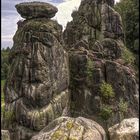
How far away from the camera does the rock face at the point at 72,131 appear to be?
7.61 metres

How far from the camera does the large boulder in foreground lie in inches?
1184

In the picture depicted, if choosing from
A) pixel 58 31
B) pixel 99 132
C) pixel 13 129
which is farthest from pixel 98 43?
pixel 99 132

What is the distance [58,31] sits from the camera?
29.9 m

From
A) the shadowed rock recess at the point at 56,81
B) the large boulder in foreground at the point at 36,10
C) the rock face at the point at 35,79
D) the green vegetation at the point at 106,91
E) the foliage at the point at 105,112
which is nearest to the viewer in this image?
the rock face at the point at 35,79

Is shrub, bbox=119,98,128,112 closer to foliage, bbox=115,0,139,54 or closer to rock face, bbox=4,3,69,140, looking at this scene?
rock face, bbox=4,3,69,140

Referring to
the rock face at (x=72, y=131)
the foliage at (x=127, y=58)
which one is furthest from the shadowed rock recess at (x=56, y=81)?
the rock face at (x=72, y=131)

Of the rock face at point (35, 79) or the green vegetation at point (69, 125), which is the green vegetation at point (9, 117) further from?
the green vegetation at point (69, 125)

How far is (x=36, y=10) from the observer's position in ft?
98.9

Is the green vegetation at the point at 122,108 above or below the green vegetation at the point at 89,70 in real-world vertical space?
below

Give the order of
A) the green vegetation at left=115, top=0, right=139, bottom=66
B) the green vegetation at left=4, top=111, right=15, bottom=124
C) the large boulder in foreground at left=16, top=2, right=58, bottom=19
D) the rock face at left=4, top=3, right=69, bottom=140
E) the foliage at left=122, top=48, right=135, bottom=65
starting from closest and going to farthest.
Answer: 1. the rock face at left=4, top=3, right=69, bottom=140
2. the green vegetation at left=4, top=111, right=15, bottom=124
3. the large boulder in foreground at left=16, top=2, right=58, bottom=19
4. the foliage at left=122, top=48, right=135, bottom=65
5. the green vegetation at left=115, top=0, right=139, bottom=66

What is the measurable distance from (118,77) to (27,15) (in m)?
7.55

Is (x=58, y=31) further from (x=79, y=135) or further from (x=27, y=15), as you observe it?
(x=79, y=135)

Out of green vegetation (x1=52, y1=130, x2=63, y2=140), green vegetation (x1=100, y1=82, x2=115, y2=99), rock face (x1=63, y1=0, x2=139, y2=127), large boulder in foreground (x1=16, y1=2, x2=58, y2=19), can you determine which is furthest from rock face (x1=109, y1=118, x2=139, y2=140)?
large boulder in foreground (x1=16, y1=2, x2=58, y2=19)

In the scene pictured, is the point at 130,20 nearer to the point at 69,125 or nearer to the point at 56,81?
the point at 56,81
